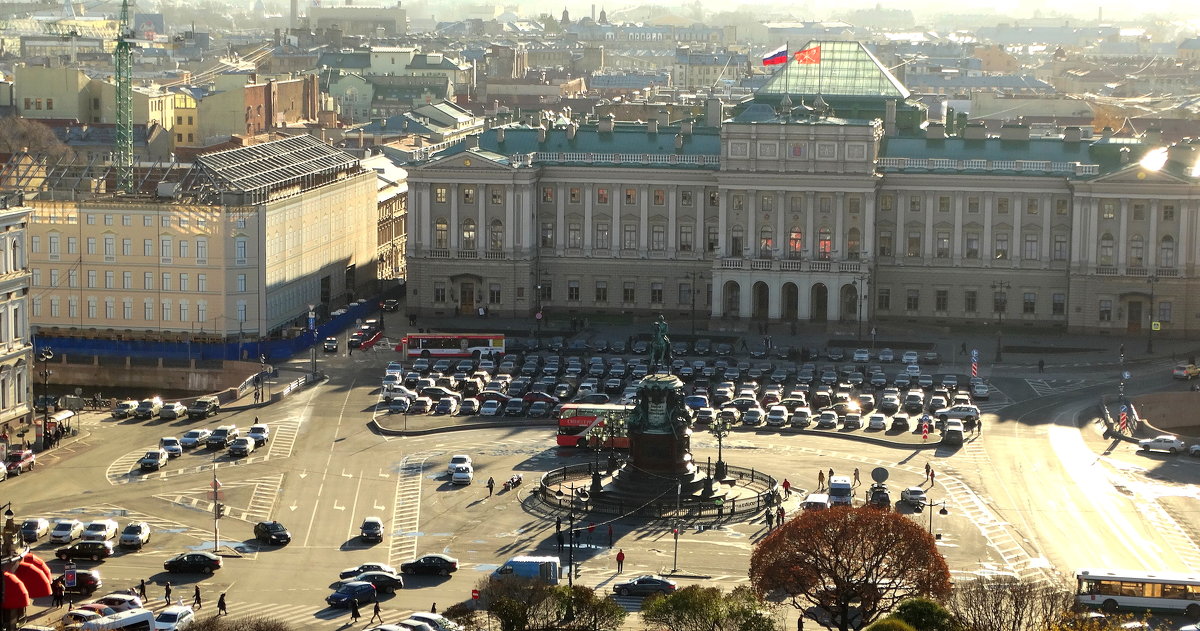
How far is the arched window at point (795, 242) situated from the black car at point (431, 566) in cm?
7042

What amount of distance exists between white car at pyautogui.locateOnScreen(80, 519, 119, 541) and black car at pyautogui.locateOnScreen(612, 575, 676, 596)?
2201 centimetres

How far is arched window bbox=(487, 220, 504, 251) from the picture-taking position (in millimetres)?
164750

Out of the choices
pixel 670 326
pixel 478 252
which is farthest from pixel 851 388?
pixel 478 252

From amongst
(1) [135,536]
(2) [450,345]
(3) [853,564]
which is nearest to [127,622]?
(1) [135,536]

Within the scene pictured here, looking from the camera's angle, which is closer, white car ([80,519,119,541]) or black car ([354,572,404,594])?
black car ([354,572,404,594])

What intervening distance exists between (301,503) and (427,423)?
20.3 meters

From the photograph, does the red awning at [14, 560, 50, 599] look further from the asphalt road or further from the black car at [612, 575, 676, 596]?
the black car at [612, 575, 676, 596]

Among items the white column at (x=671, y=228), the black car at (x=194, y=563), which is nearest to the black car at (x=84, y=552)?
the black car at (x=194, y=563)

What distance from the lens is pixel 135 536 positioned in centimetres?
9969

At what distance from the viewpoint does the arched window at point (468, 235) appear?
164750 mm

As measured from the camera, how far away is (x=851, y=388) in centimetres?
13988

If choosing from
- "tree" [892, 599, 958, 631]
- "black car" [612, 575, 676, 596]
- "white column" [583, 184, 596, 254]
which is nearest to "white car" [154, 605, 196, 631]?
"black car" [612, 575, 676, 596]

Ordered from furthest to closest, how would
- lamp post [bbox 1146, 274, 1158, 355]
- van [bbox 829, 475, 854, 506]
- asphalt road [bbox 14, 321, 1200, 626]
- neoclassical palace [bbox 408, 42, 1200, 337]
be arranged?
neoclassical palace [bbox 408, 42, 1200, 337] → lamp post [bbox 1146, 274, 1158, 355] → van [bbox 829, 475, 854, 506] → asphalt road [bbox 14, 321, 1200, 626]

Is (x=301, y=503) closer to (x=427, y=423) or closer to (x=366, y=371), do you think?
(x=427, y=423)
